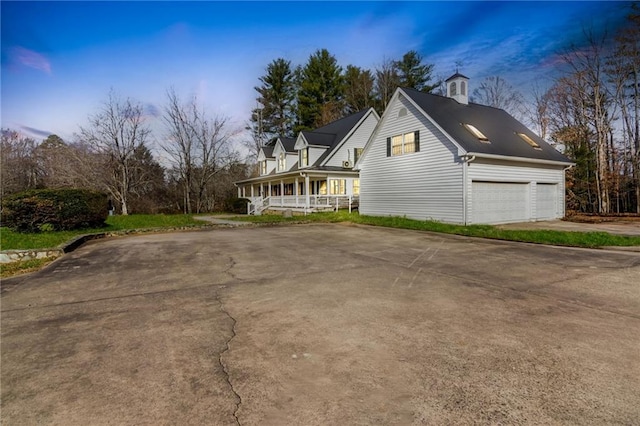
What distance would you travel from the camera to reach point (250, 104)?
4400 centimetres

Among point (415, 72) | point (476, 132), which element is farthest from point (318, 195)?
point (415, 72)

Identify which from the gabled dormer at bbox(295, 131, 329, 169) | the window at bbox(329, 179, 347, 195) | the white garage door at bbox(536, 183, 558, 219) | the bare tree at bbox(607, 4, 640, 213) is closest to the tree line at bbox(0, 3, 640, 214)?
the bare tree at bbox(607, 4, 640, 213)

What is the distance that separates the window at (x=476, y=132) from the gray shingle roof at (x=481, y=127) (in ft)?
0.81

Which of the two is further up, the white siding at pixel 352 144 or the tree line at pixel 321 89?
the tree line at pixel 321 89

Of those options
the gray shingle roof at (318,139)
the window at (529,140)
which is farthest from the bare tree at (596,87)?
the gray shingle roof at (318,139)

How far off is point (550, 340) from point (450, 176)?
41.4 ft

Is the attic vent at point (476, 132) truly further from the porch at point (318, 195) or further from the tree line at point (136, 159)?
the tree line at point (136, 159)

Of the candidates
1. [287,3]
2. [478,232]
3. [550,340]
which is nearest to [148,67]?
[287,3]

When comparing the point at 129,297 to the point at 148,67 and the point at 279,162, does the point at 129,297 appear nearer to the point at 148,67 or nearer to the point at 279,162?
the point at 148,67

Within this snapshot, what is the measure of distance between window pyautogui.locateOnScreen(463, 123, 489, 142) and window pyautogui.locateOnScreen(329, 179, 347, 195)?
10.2 meters

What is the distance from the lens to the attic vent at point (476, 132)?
15.6m

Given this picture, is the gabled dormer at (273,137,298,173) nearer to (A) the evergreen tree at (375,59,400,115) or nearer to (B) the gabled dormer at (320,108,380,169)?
(B) the gabled dormer at (320,108,380,169)

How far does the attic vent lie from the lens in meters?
15.6

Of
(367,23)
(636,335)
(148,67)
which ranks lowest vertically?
(636,335)
